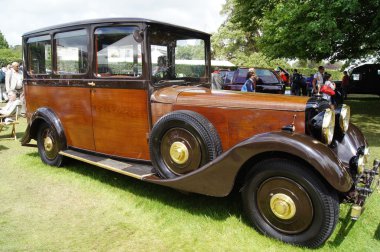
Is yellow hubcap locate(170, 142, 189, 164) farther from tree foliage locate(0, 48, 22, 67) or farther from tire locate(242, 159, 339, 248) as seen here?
tree foliage locate(0, 48, 22, 67)

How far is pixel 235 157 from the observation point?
Result: 296cm

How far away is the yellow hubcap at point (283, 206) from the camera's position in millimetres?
2850

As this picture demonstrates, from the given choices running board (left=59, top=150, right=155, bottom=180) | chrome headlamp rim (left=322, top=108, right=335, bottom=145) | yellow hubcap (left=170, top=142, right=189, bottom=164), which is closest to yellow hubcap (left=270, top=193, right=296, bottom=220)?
chrome headlamp rim (left=322, top=108, right=335, bottom=145)

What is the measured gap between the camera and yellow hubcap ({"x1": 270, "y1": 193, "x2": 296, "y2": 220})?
2.85 m

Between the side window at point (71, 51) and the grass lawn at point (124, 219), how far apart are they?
155 cm

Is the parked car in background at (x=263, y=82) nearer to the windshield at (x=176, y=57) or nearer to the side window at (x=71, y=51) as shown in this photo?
the windshield at (x=176, y=57)

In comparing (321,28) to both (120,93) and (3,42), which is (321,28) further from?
(3,42)

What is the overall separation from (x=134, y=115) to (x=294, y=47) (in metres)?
7.72

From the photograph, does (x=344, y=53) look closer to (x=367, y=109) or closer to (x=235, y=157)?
(x=367, y=109)

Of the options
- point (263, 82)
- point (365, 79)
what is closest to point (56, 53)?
point (263, 82)

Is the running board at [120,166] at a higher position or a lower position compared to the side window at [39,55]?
lower

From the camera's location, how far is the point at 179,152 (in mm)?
3479

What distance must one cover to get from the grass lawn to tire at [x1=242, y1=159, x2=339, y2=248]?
16 cm

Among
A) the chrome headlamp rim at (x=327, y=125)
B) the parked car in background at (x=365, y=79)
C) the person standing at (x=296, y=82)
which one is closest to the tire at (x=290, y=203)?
the chrome headlamp rim at (x=327, y=125)
